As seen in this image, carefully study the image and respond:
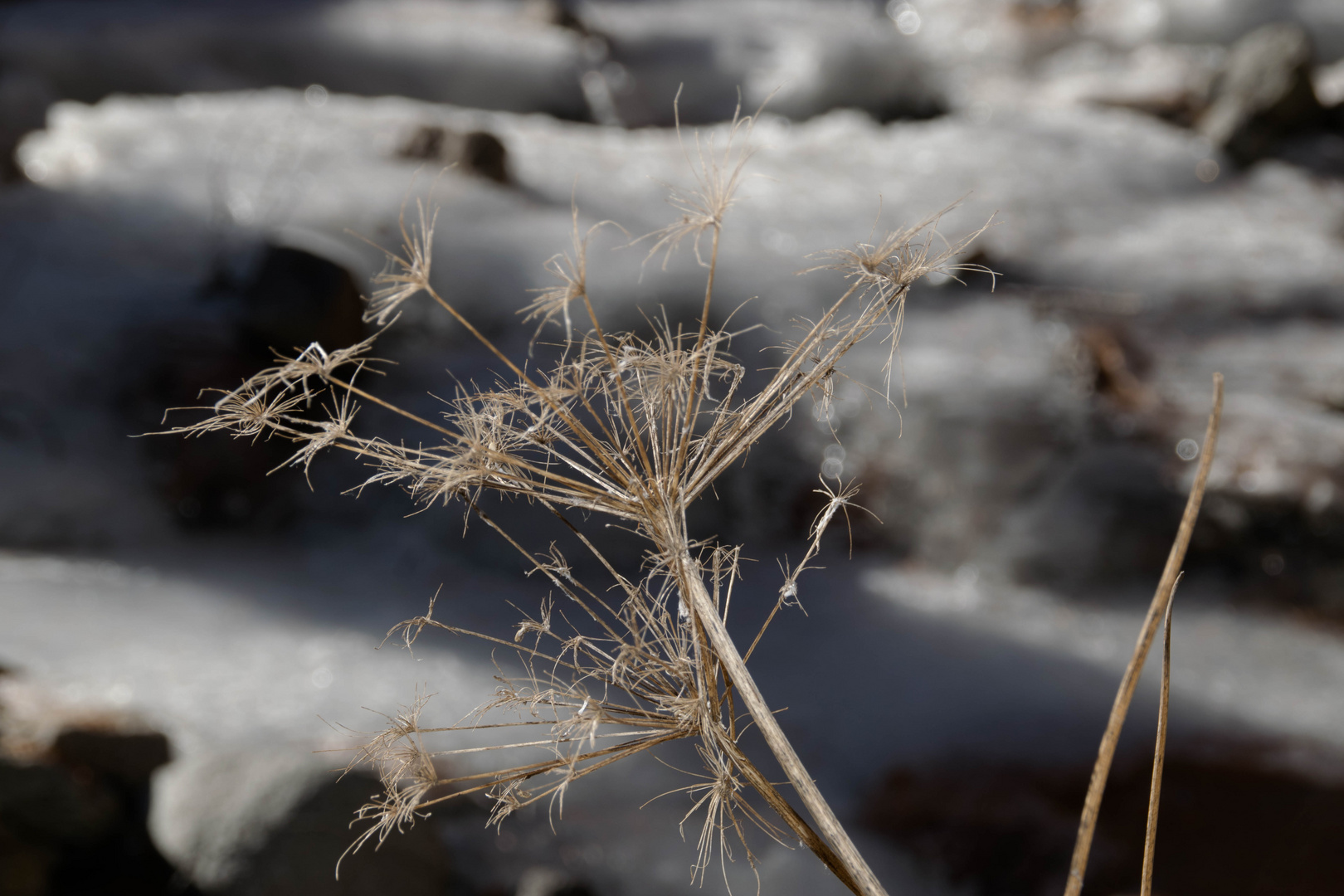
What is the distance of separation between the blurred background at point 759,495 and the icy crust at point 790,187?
4cm

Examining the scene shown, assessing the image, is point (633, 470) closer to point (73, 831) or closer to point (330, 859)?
point (330, 859)

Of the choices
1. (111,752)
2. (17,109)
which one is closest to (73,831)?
(111,752)

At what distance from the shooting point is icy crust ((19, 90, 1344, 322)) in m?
5.84

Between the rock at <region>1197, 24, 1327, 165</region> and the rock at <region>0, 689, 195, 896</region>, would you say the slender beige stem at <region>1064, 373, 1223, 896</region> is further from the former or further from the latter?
the rock at <region>1197, 24, 1327, 165</region>

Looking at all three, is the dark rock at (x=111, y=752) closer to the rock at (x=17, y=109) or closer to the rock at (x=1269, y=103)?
the rock at (x=17, y=109)

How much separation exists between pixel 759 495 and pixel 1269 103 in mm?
5742

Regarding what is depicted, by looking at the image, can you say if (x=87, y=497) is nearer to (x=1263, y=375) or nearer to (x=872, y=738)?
(x=872, y=738)

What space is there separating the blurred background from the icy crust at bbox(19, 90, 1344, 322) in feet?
0.13

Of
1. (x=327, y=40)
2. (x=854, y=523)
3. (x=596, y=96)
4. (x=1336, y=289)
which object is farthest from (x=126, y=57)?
(x=1336, y=289)

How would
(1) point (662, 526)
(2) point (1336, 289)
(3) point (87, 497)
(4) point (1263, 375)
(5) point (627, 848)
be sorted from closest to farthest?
(1) point (662, 526) → (5) point (627, 848) → (3) point (87, 497) → (4) point (1263, 375) → (2) point (1336, 289)

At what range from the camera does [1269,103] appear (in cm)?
732

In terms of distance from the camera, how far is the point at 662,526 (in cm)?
68

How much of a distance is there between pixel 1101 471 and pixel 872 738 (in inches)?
76.5

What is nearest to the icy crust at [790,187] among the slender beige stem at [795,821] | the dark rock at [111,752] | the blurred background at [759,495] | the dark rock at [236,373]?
the blurred background at [759,495]
